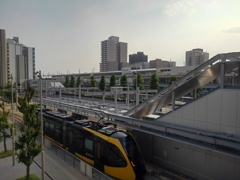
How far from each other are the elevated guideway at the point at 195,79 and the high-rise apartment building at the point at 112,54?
147 meters

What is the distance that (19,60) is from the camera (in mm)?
109312

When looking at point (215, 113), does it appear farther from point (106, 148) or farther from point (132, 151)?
point (106, 148)

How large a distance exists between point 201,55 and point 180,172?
139 meters

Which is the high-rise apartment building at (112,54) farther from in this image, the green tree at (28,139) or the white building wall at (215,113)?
the green tree at (28,139)

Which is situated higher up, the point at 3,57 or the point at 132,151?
the point at 3,57

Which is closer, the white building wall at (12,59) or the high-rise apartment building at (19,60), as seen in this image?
the white building wall at (12,59)

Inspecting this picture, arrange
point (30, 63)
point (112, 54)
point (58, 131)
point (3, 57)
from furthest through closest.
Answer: point (112, 54)
point (30, 63)
point (3, 57)
point (58, 131)

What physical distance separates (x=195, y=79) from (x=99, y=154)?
8.06 metres

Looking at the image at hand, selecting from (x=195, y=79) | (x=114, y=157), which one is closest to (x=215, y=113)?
(x=195, y=79)

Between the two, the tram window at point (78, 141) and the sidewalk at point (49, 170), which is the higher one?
the tram window at point (78, 141)

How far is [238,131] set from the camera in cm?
1188

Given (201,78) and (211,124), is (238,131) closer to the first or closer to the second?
(211,124)

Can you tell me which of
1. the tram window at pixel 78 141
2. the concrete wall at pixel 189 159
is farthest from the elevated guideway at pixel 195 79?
the tram window at pixel 78 141

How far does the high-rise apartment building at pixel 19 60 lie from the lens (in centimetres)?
10588
